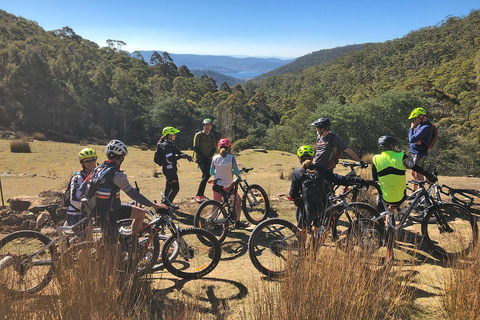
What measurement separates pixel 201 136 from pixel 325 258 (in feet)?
14.3

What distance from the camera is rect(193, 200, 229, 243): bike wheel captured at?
4.73 metres

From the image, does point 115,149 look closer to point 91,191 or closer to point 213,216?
point 91,191

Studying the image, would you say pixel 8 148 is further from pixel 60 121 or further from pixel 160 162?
pixel 60 121

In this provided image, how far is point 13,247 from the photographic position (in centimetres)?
285

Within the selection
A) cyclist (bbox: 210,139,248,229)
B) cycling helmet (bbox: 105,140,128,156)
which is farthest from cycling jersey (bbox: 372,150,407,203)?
cycling helmet (bbox: 105,140,128,156)

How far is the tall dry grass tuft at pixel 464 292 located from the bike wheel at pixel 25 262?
3372mm

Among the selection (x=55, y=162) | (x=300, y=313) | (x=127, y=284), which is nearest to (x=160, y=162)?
(x=127, y=284)

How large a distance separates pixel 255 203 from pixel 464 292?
3.72 metres

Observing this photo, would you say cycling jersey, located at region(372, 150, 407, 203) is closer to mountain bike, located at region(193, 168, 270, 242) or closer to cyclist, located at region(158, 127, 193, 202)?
mountain bike, located at region(193, 168, 270, 242)

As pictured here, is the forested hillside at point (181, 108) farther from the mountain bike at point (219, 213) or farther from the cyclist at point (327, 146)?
the mountain bike at point (219, 213)

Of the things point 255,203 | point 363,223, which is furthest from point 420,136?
point 255,203

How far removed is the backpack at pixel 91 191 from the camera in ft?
10.3

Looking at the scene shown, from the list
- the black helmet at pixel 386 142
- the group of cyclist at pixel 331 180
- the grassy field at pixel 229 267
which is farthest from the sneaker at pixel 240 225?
the black helmet at pixel 386 142

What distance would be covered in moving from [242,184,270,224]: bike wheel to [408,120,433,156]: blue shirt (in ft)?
9.74
